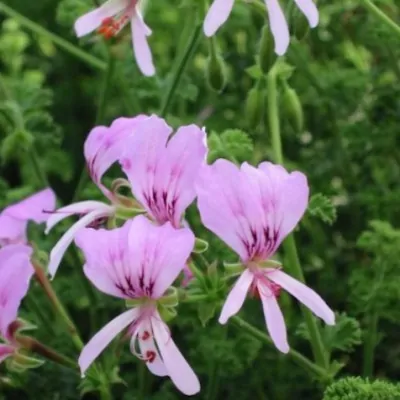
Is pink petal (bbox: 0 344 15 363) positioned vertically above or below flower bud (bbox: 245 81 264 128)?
below

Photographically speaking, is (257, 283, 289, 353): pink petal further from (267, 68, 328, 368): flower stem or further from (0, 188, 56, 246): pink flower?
(0, 188, 56, 246): pink flower

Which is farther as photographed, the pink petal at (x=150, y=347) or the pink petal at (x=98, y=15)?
the pink petal at (x=98, y=15)

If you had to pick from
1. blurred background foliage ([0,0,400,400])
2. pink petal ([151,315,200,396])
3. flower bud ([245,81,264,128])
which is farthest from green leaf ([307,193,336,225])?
pink petal ([151,315,200,396])

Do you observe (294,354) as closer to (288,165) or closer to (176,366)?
(176,366)

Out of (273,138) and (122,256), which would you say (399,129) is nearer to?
(273,138)

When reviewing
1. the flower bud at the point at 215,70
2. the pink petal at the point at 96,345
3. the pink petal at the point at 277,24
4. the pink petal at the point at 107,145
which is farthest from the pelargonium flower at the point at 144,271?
the flower bud at the point at 215,70

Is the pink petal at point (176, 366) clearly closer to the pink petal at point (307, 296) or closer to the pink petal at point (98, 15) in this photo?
the pink petal at point (307, 296)
